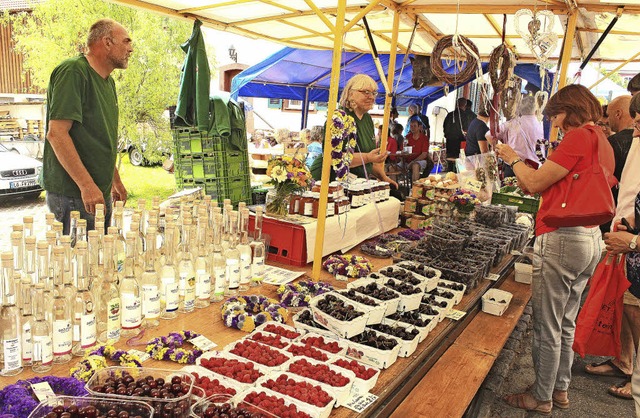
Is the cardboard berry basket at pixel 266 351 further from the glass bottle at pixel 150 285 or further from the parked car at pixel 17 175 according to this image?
the parked car at pixel 17 175

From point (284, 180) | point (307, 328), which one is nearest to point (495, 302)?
point (284, 180)

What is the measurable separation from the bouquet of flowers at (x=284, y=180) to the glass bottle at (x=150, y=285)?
138 cm

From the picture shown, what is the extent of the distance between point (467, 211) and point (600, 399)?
165 cm

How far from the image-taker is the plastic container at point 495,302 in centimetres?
315

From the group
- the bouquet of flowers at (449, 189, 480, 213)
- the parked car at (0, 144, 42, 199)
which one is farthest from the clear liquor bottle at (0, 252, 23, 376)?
the parked car at (0, 144, 42, 199)

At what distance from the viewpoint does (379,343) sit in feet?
6.36

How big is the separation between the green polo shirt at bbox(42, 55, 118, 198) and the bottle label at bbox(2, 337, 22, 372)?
1390mm

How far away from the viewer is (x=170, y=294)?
1.98 metres

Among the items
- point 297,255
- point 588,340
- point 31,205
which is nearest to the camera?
point 588,340

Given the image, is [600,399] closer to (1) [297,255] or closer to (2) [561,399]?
(2) [561,399]

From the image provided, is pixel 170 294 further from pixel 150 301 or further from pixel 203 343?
pixel 203 343

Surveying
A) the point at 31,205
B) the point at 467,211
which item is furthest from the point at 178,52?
the point at 467,211

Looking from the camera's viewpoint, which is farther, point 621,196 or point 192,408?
point 621,196

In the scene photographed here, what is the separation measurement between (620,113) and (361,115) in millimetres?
1882
